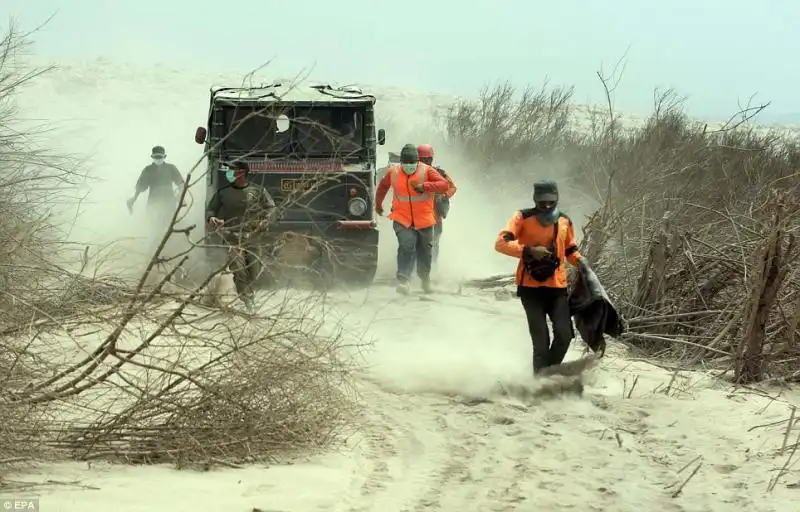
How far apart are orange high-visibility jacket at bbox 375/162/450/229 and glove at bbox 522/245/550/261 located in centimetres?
430

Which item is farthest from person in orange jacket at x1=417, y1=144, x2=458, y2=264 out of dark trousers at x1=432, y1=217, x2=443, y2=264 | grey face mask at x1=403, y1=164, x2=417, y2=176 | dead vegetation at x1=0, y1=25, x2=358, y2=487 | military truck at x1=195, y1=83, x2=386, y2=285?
dead vegetation at x1=0, y1=25, x2=358, y2=487

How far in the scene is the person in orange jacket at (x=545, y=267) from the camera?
762 cm

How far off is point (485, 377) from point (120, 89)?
1444 inches

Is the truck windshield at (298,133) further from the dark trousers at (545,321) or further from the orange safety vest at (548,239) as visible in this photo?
the dark trousers at (545,321)

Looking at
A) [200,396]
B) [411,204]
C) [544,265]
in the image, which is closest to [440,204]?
Answer: [411,204]

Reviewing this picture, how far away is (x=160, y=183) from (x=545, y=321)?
7.85m

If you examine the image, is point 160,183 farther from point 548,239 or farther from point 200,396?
point 200,396

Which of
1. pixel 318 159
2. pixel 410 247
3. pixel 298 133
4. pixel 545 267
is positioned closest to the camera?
pixel 545 267

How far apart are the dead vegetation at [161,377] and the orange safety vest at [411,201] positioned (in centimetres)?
577

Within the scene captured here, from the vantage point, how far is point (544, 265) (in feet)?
24.9

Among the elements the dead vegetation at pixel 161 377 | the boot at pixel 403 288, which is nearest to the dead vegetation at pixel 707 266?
the boot at pixel 403 288

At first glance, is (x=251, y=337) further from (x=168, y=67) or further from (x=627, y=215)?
(x=168, y=67)

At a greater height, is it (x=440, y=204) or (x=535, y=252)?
(x=535, y=252)

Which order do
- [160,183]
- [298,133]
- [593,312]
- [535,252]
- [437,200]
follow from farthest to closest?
[160,183] → [437,200] → [298,133] → [593,312] → [535,252]
